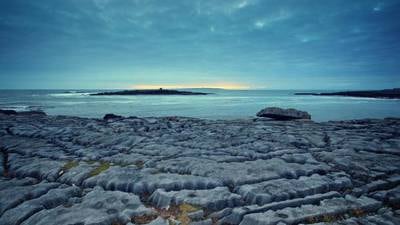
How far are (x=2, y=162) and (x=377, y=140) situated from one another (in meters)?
12.7

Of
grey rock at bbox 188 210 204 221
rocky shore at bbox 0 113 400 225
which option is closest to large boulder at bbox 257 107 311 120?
rocky shore at bbox 0 113 400 225

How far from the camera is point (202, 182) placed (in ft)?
18.9

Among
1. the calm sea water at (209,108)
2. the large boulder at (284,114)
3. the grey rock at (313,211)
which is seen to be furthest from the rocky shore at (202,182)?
the calm sea water at (209,108)

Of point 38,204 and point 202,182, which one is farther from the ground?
point 202,182

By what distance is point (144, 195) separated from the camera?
546cm

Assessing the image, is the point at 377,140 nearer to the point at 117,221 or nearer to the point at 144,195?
the point at 144,195

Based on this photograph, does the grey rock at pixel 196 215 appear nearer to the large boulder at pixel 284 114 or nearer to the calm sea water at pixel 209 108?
the large boulder at pixel 284 114

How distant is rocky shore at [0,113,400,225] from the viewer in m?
4.49

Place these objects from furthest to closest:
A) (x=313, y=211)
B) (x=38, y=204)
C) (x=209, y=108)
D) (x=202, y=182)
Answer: (x=209, y=108)
(x=202, y=182)
(x=38, y=204)
(x=313, y=211)

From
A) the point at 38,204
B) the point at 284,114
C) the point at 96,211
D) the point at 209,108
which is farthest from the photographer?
the point at 209,108

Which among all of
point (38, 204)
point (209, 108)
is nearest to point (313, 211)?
point (38, 204)

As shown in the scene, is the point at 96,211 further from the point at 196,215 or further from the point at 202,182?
the point at 202,182

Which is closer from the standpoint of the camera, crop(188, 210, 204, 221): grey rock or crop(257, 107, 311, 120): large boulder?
crop(188, 210, 204, 221): grey rock

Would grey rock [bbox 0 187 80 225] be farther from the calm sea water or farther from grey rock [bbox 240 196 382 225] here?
the calm sea water
